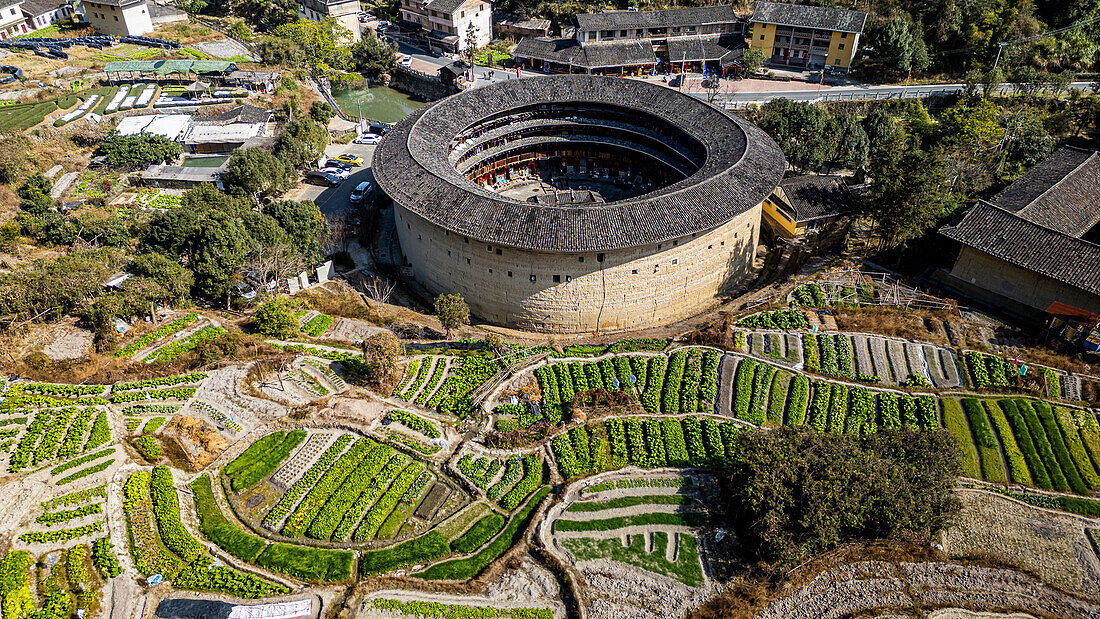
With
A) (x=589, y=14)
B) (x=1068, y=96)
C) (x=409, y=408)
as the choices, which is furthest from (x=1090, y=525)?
(x=589, y=14)

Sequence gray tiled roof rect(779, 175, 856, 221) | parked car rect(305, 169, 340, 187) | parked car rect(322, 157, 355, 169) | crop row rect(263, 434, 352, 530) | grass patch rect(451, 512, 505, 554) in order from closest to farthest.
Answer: grass patch rect(451, 512, 505, 554)
crop row rect(263, 434, 352, 530)
gray tiled roof rect(779, 175, 856, 221)
parked car rect(305, 169, 340, 187)
parked car rect(322, 157, 355, 169)

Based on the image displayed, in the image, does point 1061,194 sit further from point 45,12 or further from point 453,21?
point 45,12

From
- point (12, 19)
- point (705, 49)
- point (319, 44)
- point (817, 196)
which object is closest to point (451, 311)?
point (817, 196)

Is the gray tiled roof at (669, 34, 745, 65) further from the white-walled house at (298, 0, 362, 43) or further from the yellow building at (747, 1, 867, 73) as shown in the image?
the white-walled house at (298, 0, 362, 43)

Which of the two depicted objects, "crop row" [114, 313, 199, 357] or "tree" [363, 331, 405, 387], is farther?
"crop row" [114, 313, 199, 357]

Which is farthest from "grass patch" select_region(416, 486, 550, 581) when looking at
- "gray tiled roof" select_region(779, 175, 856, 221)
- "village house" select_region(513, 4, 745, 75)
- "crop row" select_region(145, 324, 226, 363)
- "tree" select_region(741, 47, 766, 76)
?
"tree" select_region(741, 47, 766, 76)

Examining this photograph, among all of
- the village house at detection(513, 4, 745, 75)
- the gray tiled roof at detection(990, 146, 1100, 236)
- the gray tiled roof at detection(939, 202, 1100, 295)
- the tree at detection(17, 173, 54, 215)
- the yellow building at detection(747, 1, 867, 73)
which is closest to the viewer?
the gray tiled roof at detection(939, 202, 1100, 295)
